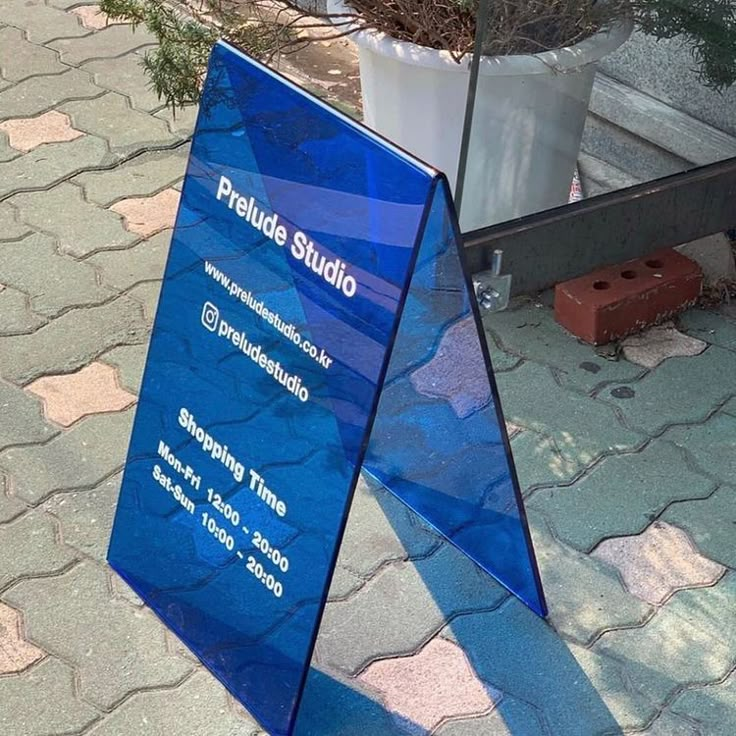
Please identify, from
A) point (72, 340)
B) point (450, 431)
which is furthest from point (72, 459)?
point (450, 431)

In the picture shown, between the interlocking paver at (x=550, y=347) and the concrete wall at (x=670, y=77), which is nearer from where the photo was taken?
the concrete wall at (x=670, y=77)

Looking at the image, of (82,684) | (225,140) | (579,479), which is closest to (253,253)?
(225,140)

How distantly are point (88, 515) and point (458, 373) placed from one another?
3.17ft

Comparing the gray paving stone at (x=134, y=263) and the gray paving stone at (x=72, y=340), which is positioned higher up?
the gray paving stone at (x=134, y=263)

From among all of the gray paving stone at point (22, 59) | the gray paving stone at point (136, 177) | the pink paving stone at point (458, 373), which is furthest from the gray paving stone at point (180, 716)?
the gray paving stone at point (22, 59)

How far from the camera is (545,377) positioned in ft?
11.2

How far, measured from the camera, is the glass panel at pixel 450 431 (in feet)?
7.81

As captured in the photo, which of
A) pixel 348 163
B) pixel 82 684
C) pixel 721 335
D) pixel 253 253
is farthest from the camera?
pixel 721 335

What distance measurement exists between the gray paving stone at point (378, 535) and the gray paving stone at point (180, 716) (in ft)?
1.46

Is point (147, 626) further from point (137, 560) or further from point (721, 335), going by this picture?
point (721, 335)

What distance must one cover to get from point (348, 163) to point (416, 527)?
1.07 metres

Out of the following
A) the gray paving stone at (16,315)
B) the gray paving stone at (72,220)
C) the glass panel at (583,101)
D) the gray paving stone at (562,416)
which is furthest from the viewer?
the gray paving stone at (72,220)

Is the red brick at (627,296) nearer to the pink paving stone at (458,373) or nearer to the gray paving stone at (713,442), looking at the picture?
the gray paving stone at (713,442)

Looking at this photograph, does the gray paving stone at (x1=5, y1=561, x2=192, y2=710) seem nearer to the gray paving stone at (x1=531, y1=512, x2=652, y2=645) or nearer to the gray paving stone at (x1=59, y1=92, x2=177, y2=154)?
the gray paving stone at (x1=531, y1=512, x2=652, y2=645)
